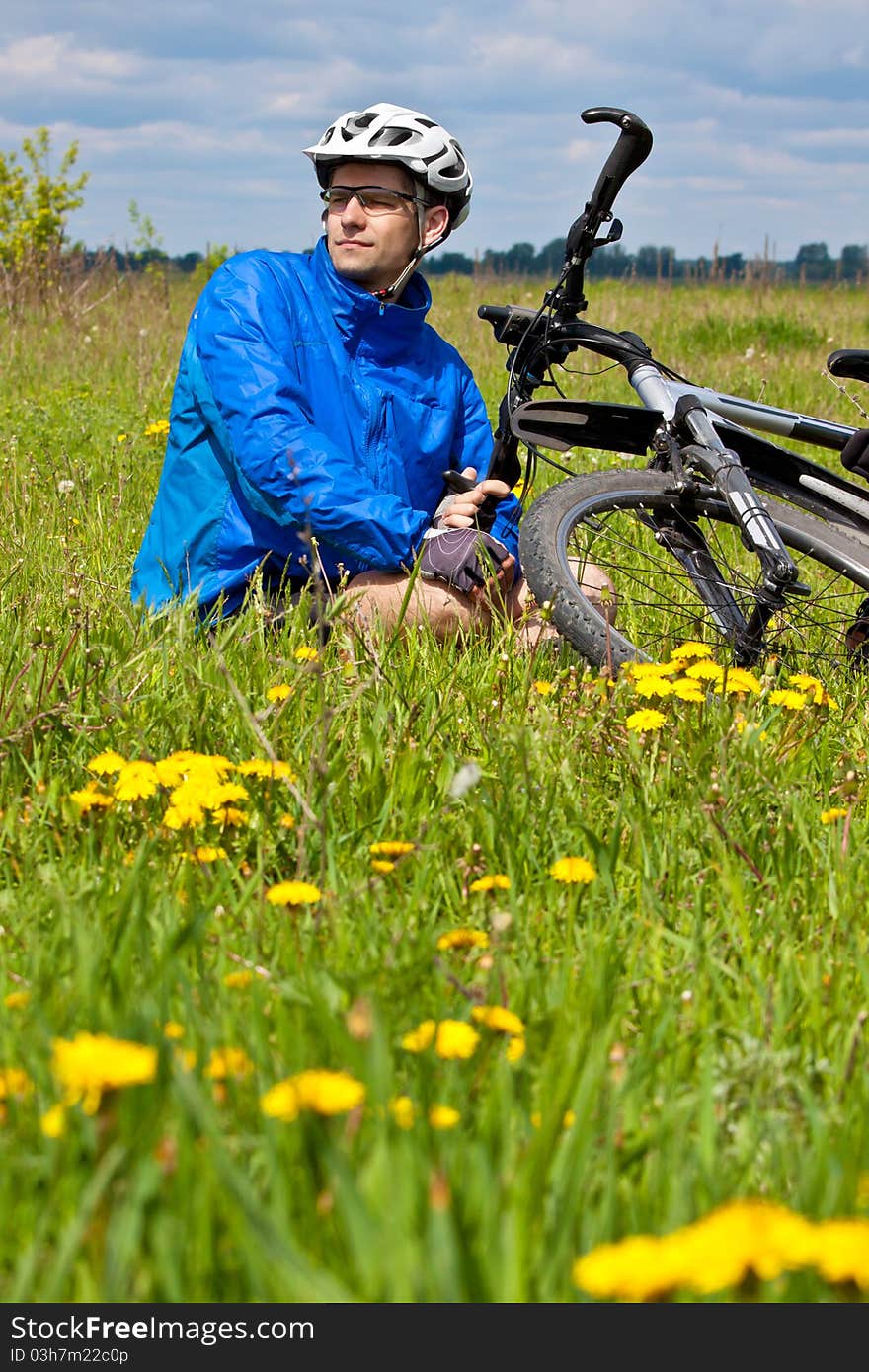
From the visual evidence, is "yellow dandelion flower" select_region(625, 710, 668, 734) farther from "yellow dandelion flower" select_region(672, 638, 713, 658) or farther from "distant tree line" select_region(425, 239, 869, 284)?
"distant tree line" select_region(425, 239, 869, 284)

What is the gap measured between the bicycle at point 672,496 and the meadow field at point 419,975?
239 mm

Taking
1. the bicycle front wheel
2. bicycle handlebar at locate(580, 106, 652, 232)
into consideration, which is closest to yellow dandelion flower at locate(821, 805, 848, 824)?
the bicycle front wheel

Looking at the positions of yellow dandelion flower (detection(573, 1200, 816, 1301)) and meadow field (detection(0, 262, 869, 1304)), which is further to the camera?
meadow field (detection(0, 262, 869, 1304))

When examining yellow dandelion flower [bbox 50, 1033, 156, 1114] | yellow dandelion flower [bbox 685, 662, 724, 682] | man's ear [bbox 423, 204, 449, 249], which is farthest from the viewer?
man's ear [bbox 423, 204, 449, 249]

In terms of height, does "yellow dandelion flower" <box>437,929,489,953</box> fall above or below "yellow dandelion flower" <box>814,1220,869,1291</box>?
below

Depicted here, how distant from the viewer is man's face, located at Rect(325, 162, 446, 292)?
383 centimetres

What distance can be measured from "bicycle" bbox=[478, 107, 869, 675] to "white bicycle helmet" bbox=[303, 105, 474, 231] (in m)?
0.45

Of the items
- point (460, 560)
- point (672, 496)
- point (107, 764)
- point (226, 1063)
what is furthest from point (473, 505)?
point (226, 1063)

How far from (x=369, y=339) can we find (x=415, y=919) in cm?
239

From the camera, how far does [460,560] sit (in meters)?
3.63

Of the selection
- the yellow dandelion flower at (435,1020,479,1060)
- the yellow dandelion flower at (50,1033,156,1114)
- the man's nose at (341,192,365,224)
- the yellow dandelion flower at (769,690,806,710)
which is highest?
the man's nose at (341,192,365,224)

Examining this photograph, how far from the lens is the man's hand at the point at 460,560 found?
365 cm

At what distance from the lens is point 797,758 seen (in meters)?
2.77

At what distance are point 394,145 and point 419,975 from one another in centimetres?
284
